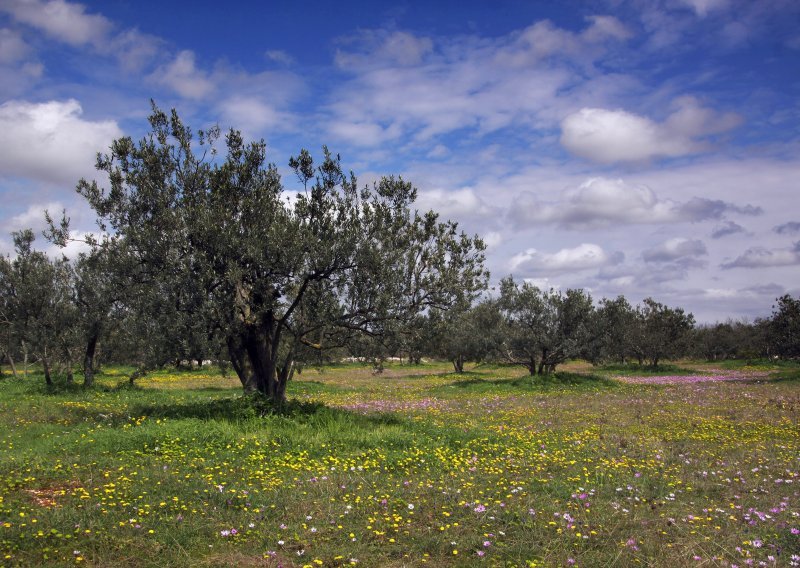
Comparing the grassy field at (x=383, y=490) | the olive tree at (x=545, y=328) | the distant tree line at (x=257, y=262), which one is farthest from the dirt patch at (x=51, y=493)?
the olive tree at (x=545, y=328)

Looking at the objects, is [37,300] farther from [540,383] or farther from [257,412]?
[540,383]

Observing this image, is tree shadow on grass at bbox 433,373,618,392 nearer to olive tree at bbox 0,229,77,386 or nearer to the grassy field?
the grassy field

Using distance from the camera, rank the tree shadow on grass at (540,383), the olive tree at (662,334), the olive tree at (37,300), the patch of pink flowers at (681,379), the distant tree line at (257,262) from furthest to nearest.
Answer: the olive tree at (662,334) < the patch of pink flowers at (681,379) < the tree shadow on grass at (540,383) < the olive tree at (37,300) < the distant tree line at (257,262)

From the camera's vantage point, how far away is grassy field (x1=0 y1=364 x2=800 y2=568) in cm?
757

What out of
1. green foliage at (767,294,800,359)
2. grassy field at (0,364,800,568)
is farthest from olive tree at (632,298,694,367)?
grassy field at (0,364,800,568)

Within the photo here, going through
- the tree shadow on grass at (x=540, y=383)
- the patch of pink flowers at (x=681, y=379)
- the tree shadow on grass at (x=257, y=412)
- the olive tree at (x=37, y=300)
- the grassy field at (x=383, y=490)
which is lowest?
the patch of pink flowers at (x=681, y=379)

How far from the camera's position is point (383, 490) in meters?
10.3

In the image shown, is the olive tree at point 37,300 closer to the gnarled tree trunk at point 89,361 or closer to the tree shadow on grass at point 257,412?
the gnarled tree trunk at point 89,361

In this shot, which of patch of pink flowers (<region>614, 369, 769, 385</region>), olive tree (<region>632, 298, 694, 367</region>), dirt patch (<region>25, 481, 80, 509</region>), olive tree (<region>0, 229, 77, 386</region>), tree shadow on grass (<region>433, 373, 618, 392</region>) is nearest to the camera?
dirt patch (<region>25, 481, 80, 509</region>)

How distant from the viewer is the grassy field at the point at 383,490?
757 cm

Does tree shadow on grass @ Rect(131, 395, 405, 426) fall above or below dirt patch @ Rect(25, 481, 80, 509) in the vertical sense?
above

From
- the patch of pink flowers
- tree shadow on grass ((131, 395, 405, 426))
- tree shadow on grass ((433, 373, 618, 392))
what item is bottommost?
the patch of pink flowers

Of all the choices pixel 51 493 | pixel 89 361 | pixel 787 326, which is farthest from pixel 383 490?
pixel 787 326

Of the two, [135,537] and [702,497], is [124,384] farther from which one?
[702,497]
